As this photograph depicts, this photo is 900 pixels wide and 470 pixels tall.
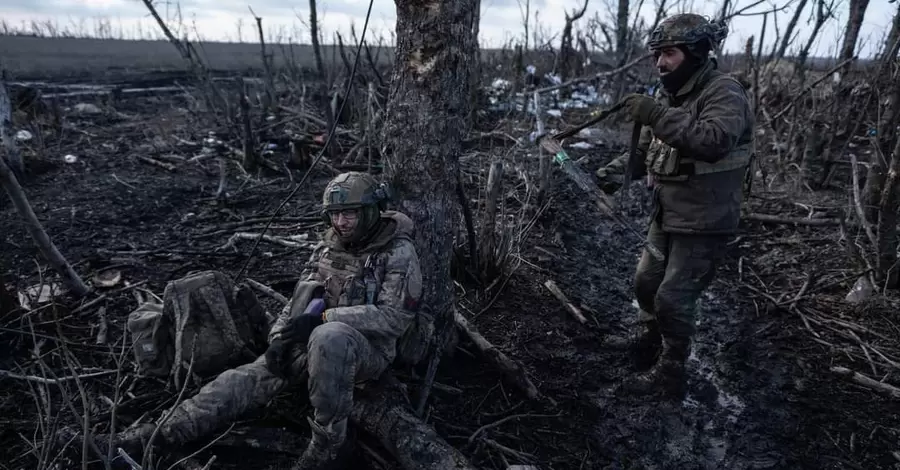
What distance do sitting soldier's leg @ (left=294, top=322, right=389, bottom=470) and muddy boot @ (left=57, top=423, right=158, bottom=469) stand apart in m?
0.75

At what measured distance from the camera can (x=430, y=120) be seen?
301 centimetres

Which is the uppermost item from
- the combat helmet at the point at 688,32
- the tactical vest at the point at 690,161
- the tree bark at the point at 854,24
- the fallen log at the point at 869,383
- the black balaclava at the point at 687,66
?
the tree bark at the point at 854,24

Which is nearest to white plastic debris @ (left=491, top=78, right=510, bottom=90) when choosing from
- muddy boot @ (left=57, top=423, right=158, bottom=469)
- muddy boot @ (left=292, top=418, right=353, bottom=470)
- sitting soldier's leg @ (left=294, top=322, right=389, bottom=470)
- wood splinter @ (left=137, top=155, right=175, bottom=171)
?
wood splinter @ (left=137, top=155, right=175, bottom=171)

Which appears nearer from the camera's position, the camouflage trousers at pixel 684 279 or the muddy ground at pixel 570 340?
the muddy ground at pixel 570 340

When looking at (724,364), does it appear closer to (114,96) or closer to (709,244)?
(709,244)

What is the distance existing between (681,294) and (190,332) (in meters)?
2.79

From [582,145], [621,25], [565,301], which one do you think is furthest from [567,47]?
[565,301]

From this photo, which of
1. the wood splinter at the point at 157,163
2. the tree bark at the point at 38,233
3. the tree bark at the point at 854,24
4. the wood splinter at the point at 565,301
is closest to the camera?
the tree bark at the point at 38,233

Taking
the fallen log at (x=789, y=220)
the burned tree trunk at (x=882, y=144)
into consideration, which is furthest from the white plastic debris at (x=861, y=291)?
the fallen log at (x=789, y=220)

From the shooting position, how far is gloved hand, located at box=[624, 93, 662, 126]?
300 cm

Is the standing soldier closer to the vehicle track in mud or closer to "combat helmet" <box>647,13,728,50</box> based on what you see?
"combat helmet" <box>647,13,728,50</box>

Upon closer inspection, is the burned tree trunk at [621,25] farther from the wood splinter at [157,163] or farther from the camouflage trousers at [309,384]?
the camouflage trousers at [309,384]

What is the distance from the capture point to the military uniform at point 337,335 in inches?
99.4

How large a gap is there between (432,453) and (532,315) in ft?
6.10
